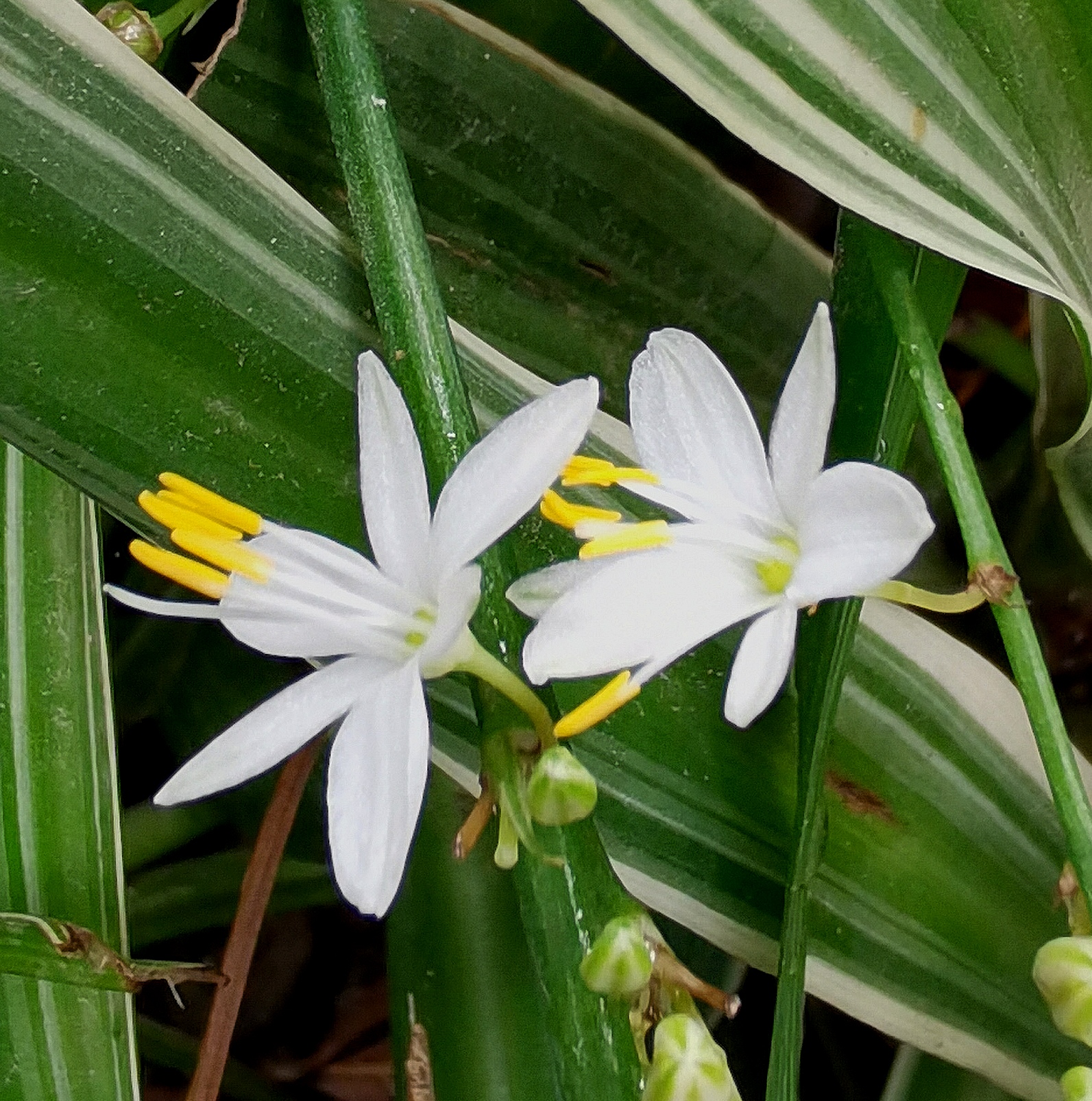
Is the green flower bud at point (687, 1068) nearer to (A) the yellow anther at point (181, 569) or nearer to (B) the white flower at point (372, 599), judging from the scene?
(B) the white flower at point (372, 599)

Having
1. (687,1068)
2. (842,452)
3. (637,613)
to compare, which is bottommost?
(687,1068)

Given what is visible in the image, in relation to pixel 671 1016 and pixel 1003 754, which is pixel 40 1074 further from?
pixel 1003 754

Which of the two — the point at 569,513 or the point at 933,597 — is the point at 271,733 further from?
the point at 933,597

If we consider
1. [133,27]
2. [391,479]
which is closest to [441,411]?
[391,479]

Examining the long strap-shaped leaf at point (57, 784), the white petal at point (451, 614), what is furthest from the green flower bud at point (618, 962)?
the long strap-shaped leaf at point (57, 784)

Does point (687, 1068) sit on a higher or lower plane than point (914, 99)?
lower

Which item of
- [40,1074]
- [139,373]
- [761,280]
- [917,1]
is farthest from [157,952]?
[917,1]

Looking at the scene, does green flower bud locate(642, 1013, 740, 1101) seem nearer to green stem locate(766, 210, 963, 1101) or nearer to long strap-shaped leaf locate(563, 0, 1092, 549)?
green stem locate(766, 210, 963, 1101)

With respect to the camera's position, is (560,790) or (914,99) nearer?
(560,790)
